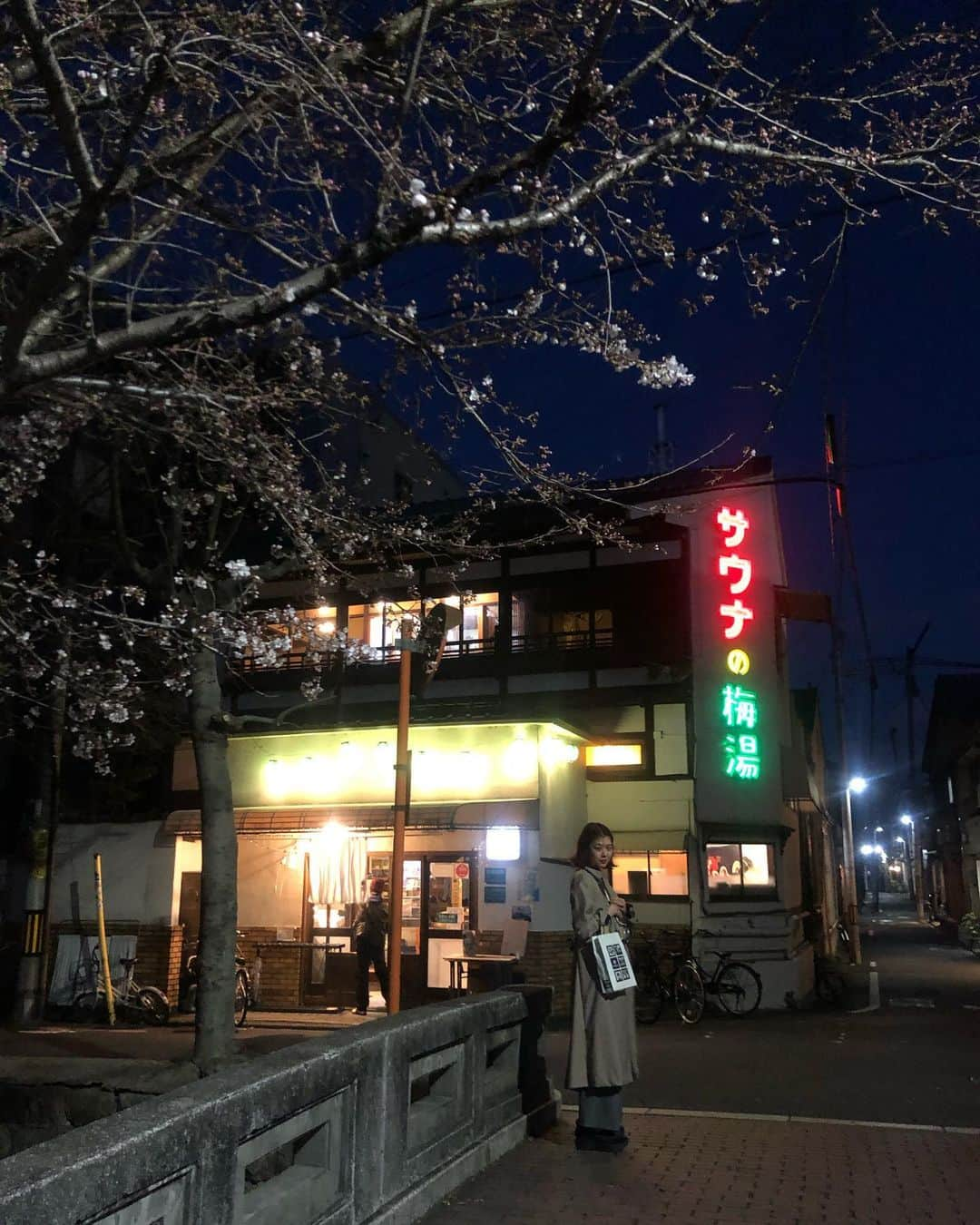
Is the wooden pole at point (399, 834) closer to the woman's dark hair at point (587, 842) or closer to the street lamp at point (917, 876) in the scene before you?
the woman's dark hair at point (587, 842)

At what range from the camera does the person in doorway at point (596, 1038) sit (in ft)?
22.5

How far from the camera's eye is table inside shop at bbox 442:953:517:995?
601 inches

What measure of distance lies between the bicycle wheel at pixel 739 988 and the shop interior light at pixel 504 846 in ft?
13.2

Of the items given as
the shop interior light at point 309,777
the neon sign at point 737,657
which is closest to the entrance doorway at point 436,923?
the shop interior light at point 309,777

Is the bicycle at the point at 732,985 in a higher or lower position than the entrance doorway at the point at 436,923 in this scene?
lower

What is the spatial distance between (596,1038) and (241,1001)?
10.8 meters

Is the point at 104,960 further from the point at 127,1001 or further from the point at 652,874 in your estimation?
the point at 652,874

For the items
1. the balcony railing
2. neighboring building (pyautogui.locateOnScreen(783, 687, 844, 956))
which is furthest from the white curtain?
neighboring building (pyautogui.locateOnScreen(783, 687, 844, 956))

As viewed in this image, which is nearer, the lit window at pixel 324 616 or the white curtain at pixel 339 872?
the white curtain at pixel 339 872

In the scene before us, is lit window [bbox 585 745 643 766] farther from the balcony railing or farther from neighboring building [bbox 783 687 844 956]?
neighboring building [bbox 783 687 844 956]

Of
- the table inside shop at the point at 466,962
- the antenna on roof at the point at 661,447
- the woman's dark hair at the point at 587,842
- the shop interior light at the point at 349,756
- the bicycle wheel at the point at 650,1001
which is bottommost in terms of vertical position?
the bicycle wheel at the point at 650,1001

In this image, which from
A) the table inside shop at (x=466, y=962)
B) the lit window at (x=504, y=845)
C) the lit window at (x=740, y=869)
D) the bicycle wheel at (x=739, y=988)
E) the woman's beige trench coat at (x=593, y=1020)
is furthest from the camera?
the lit window at (x=740, y=869)

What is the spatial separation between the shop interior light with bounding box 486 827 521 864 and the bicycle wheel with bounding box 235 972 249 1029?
4.28 metres

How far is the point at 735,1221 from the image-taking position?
18.4 ft
